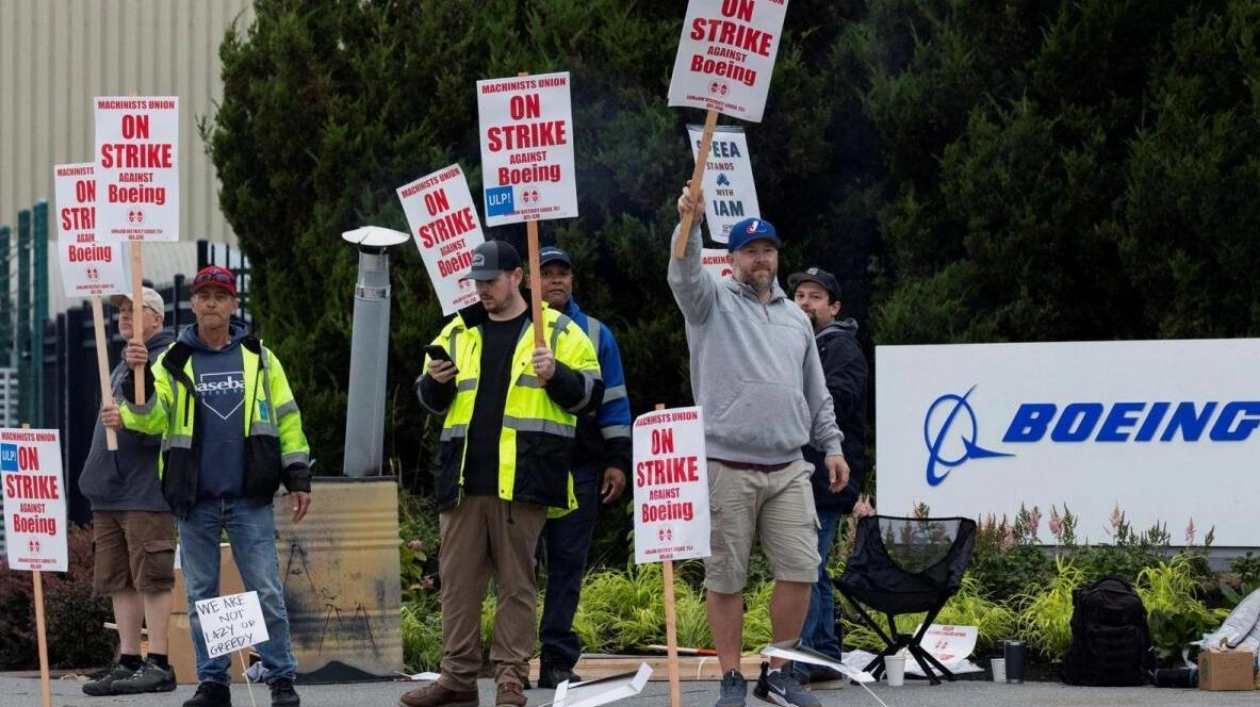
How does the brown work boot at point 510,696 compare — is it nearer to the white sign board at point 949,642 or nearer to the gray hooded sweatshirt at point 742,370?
the gray hooded sweatshirt at point 742,370

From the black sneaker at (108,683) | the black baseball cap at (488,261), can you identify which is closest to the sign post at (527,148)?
the black baseball cap at (488,261)

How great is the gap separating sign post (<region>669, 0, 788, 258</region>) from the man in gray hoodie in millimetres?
520

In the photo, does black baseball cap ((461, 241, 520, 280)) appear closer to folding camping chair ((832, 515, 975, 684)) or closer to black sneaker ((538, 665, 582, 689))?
black sneaker ((538, 665, 582, 689))

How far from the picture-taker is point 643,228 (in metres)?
14.7

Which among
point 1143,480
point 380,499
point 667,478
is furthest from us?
point 1143,480

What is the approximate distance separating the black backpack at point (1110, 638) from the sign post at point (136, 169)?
4782 mm

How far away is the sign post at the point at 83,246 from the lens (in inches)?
396

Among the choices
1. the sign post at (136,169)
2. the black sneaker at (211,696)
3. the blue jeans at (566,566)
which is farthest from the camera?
the blue jeans at (566,566)

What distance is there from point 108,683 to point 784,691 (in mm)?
3477

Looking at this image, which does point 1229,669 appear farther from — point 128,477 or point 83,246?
point 83,246

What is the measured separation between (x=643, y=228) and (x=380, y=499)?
4238 mm

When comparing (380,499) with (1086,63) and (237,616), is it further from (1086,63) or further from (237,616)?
(1086,63)

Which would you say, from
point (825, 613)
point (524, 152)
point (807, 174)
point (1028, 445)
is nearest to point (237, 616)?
point (524, 152)

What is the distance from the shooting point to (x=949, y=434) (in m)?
13.3
